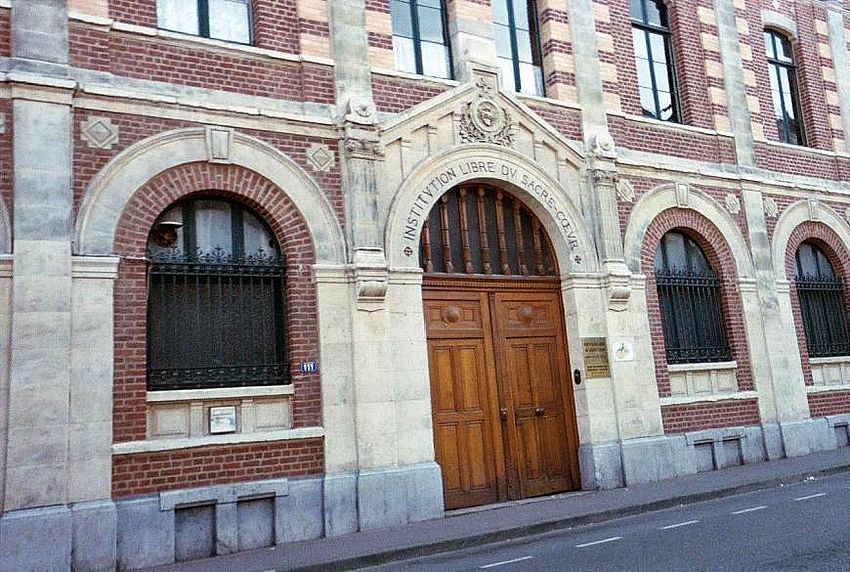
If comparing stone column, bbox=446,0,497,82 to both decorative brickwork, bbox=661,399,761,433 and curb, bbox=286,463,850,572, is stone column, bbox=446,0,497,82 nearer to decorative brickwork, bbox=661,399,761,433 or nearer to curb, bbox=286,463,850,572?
decorative brickwork, bbox=661,399,761,433

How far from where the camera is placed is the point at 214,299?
9477mm

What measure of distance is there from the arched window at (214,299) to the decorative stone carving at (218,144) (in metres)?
0.53

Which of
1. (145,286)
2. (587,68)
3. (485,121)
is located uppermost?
(587,68)

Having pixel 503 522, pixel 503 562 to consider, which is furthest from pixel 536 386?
pixel 503 562

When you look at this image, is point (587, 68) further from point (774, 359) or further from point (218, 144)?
point (218, 144)

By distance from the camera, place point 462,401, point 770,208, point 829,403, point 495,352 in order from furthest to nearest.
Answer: point 770,208, point 829,403, point 495,352, point 462,401

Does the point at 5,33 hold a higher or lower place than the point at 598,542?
higher

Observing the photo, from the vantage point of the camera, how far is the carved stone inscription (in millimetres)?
10758

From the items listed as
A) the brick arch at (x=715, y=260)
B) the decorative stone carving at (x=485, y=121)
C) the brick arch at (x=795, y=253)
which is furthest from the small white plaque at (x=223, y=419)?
the brick arch at (x=795, y=253)

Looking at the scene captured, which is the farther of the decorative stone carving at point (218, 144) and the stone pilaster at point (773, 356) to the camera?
the stone pilaster at point (773, 356)

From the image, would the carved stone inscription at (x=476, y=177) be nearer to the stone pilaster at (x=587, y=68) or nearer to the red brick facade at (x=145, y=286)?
the stone pilaster at (x=587, y=68)

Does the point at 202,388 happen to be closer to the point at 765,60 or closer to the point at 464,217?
the point at 464,217

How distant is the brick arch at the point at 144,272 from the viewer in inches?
339

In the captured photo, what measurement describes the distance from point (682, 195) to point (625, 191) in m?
1.30
